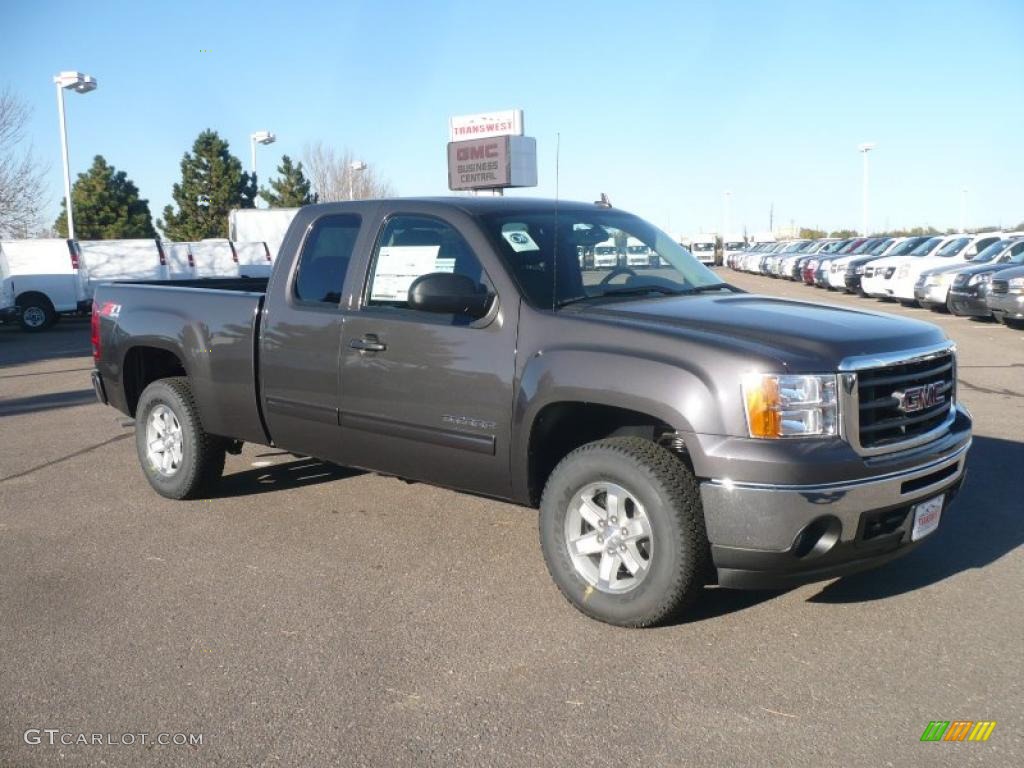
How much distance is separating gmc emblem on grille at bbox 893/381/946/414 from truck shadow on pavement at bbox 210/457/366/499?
13.6 feet

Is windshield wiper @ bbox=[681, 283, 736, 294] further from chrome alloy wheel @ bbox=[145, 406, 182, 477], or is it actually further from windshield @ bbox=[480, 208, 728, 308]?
chrome alloy wheel @ bbox=[145, 406, 182, 477]

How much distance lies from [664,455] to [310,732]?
1.78 meters

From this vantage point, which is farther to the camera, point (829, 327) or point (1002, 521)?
point (1002, 521)

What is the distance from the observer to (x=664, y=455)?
13.8 feet

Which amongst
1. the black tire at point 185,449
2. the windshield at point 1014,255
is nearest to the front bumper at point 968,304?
the windshield at point 1014,255

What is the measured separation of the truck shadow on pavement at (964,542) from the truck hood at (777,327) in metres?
0.97

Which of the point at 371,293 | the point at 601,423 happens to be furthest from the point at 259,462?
the point at 601,423

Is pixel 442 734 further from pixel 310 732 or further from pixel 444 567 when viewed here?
pixel 444 567

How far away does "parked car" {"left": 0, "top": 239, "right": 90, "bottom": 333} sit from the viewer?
22797 millimetres

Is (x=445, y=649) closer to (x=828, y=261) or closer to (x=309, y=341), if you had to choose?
(x=309, y=341)

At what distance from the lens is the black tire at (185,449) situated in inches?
253

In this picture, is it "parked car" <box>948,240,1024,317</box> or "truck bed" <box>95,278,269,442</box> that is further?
"parked car" <box>948,240,1024,317</box>

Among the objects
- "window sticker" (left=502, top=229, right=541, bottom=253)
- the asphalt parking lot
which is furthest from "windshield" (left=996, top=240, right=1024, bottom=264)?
"window sticker" (left=502, top=229, right=541, bottom=253)

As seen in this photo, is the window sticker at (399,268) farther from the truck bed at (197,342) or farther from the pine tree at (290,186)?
the pine tree at (290,186)
